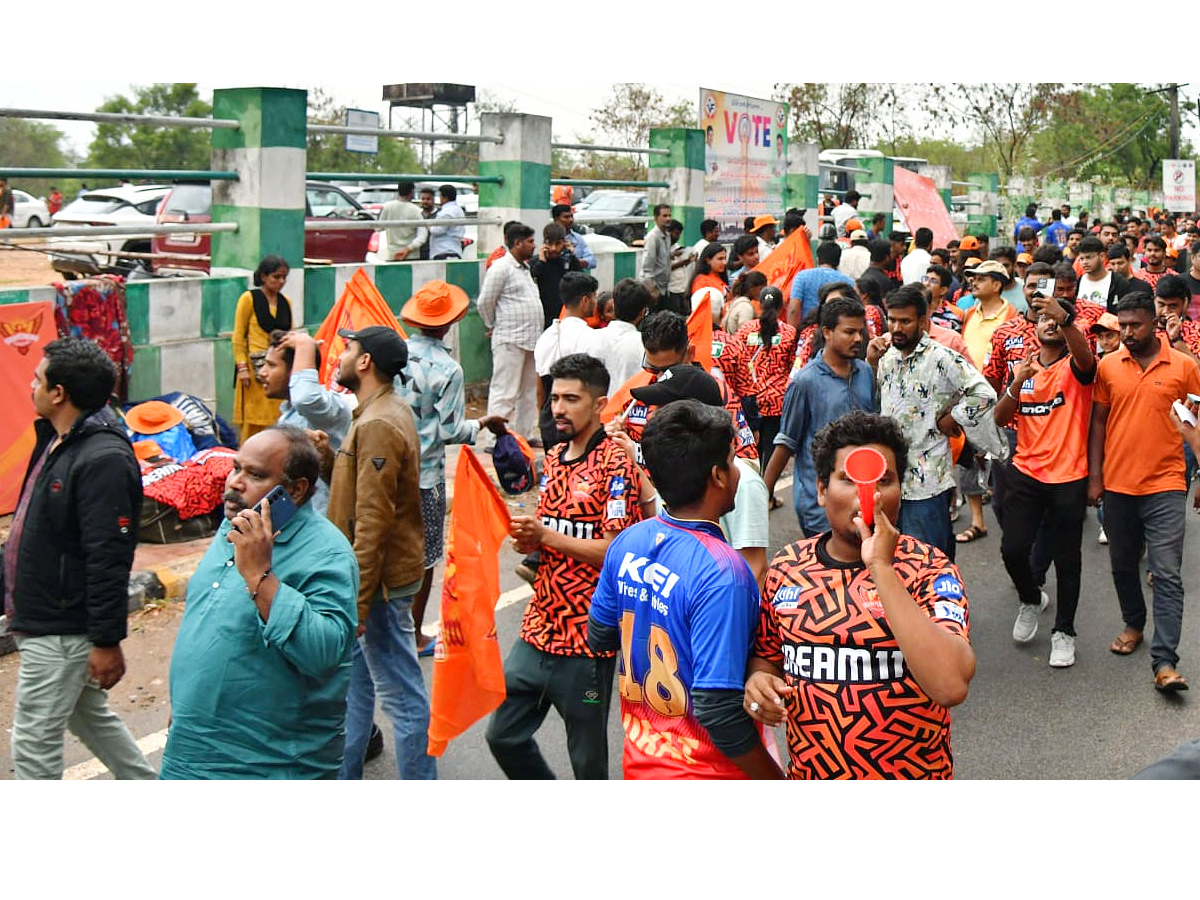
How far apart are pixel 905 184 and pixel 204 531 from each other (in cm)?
1442

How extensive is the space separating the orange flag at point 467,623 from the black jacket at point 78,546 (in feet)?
3.53

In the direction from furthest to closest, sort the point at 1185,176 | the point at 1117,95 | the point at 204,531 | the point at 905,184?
the point at 1117,95, the point at 1185,176, the point at 905,184, the point at 204,531

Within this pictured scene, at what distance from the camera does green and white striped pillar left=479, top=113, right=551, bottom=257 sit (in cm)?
1390

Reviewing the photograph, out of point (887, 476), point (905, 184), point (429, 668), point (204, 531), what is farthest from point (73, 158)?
point (887, 476)

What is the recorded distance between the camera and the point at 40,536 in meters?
4.63

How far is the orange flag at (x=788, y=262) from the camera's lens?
12219mm

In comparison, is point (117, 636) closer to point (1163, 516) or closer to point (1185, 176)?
point (1163, 516)

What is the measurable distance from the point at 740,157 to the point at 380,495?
14.7 metres

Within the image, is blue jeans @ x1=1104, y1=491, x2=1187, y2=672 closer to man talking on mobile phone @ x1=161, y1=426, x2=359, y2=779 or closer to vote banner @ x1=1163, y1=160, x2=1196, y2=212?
man talking on mobile phone @ x1=161, y1=426, x2=359, y2=779

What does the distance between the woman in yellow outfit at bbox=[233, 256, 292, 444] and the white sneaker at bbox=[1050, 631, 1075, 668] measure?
17.4ft

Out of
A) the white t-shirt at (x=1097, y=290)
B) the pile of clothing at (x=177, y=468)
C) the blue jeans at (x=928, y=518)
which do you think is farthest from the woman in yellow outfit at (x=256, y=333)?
the white t-shirt at (x=1097, y=290)

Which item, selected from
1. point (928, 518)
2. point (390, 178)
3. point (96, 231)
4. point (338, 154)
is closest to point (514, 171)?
point (390, 178)

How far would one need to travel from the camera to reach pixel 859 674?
3.14m

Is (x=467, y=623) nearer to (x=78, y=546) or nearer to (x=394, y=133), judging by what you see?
(x=78, y=546)
